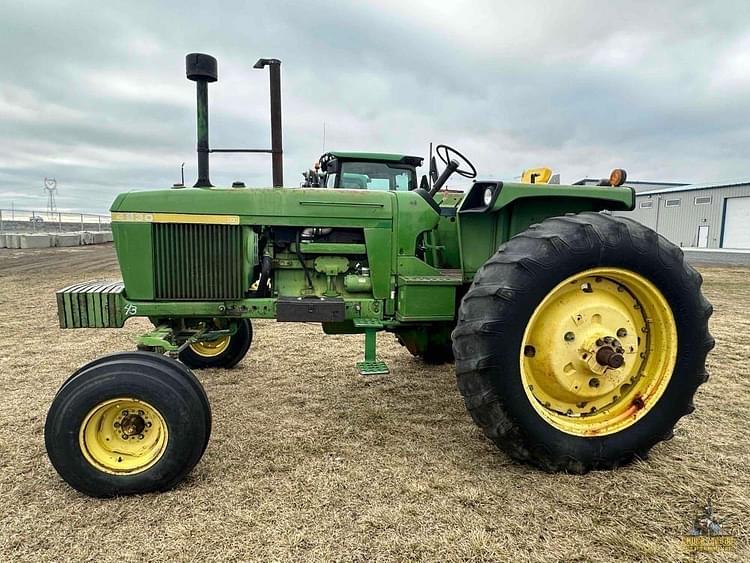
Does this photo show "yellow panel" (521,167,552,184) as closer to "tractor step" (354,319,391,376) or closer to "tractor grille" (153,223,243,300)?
"tractor step" (354,319,391,376)

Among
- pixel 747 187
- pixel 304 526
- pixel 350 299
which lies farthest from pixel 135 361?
pixel 747 187

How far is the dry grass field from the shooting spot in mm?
2008

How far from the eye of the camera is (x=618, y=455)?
2584mm

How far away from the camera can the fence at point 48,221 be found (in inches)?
1197

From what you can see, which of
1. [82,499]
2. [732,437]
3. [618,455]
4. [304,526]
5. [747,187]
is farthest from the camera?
[747,187]

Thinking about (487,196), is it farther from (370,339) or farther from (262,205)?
(262,205)

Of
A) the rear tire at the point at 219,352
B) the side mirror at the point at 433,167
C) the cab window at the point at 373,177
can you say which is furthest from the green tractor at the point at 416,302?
the cab window at the point at 373,177

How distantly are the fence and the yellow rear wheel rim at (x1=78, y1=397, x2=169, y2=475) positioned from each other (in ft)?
102

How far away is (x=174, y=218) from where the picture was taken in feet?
10.0

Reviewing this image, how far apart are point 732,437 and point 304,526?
8.67ft

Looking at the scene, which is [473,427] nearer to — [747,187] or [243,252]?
[243,252]

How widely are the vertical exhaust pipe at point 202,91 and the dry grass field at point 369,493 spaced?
5.35 ft

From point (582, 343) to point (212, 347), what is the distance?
3122mm

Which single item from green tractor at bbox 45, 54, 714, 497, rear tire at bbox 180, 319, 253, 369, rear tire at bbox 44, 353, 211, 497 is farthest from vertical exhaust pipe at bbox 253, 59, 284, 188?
rear tire at bbox 180, 319, 253, 369
